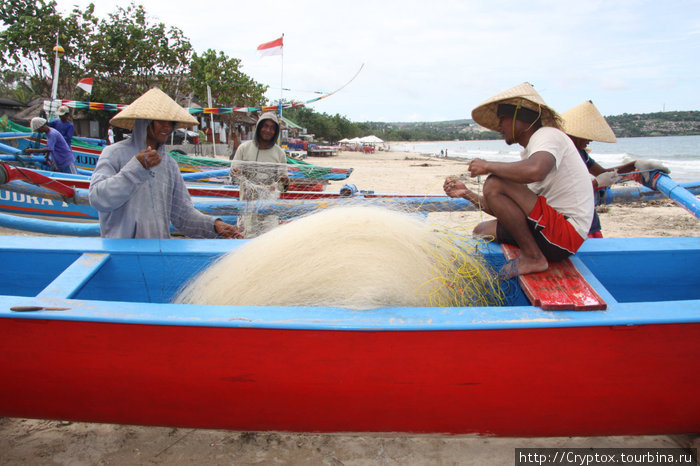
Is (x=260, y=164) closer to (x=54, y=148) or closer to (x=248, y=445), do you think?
(x=248, y=445)

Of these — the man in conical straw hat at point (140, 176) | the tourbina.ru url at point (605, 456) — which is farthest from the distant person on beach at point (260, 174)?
the tourbina.ru url at point (605, 456)

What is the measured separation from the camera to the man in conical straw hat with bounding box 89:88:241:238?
2.35 m

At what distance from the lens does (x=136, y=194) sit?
2602 mm

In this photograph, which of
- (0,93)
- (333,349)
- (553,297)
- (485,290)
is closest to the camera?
(333,349)

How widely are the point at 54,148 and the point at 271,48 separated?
7.43m

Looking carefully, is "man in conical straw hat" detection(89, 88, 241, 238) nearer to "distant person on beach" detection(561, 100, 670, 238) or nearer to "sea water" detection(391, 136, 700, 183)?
"distant person on beach" detection(561, 100, 670, 238)

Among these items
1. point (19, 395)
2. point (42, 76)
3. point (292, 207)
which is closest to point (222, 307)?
point (19, 395)

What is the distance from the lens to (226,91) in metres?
26.7

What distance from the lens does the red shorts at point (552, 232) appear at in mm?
2176

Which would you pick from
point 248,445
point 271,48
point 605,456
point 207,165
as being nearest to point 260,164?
point 248,445

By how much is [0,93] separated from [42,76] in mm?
24222

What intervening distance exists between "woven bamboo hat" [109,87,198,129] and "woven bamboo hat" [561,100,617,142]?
2734mm

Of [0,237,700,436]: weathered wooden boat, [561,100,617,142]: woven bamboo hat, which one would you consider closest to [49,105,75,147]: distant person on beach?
[0,237,700,436]: weathered wooden boat

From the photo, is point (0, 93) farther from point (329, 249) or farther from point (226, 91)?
point (329, 249)
